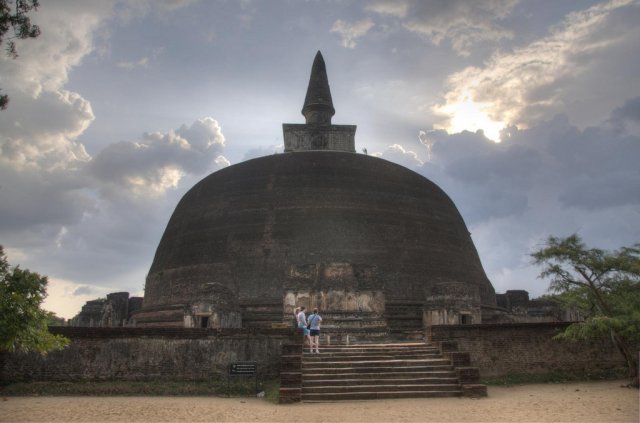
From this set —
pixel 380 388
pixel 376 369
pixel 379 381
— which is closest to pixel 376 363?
pixel 376 369

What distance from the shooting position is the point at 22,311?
8.55 meters

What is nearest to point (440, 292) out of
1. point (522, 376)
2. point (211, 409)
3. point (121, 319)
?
point (522, 376)

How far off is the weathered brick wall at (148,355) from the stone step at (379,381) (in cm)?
206

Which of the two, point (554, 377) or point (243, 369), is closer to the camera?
point (243, 369)

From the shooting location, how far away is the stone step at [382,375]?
11758 millimetres

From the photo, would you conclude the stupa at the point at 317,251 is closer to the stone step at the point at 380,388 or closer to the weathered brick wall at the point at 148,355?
the weathered brick wall at the point at 148,355

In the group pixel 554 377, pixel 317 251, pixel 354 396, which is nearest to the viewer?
pixel 354 396

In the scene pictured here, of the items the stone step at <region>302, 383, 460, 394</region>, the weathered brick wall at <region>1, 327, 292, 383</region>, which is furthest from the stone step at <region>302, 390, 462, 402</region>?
the weathered brick wall at <region>1, 327, 292, 383</region>

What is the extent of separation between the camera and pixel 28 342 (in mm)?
8688

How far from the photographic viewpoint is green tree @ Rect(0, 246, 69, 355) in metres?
8.39

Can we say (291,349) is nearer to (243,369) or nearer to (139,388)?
(243,369)

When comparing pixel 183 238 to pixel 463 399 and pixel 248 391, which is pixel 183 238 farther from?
pixel 463 399

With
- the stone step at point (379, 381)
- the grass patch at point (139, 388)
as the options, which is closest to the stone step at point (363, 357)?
the stone step at point (379, 381)

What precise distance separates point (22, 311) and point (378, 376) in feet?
22.7
